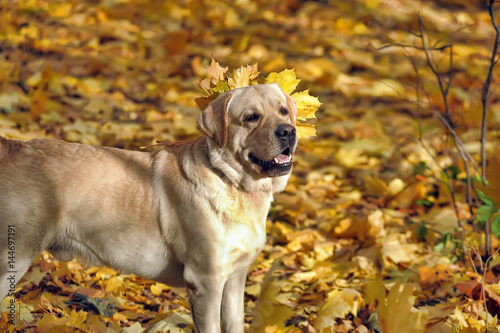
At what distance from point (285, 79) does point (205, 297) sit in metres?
1.29

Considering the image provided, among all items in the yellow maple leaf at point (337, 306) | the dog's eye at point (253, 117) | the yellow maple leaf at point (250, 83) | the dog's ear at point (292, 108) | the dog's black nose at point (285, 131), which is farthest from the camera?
the yellow maple leaf at point (337, 306)

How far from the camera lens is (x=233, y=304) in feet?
10.7

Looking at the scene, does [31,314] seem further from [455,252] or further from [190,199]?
[455,252]

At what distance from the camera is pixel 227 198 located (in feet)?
9.93

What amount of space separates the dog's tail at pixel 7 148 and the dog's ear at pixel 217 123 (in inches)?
37.2

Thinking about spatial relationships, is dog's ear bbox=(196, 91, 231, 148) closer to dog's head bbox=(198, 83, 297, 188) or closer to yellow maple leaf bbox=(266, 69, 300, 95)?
dog's head bbox=(198, 83, 297, 188)

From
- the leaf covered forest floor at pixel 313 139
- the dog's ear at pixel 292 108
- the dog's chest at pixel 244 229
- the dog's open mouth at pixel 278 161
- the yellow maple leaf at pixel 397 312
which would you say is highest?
the dog's ear at pixel 292 108

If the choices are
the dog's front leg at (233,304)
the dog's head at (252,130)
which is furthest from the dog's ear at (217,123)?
the dog's front leg at (233,304)

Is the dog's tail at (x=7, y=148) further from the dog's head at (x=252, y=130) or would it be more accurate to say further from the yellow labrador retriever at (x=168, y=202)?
the dog's head at (x=252, y=130)

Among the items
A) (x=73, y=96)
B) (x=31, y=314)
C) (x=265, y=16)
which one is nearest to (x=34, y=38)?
(x=73, y=96)

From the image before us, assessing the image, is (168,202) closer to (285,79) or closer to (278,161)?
(278,161)

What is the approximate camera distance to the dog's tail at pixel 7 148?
9.80 feet

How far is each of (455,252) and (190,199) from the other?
2.19 meters

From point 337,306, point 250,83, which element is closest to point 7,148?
point 250,83
